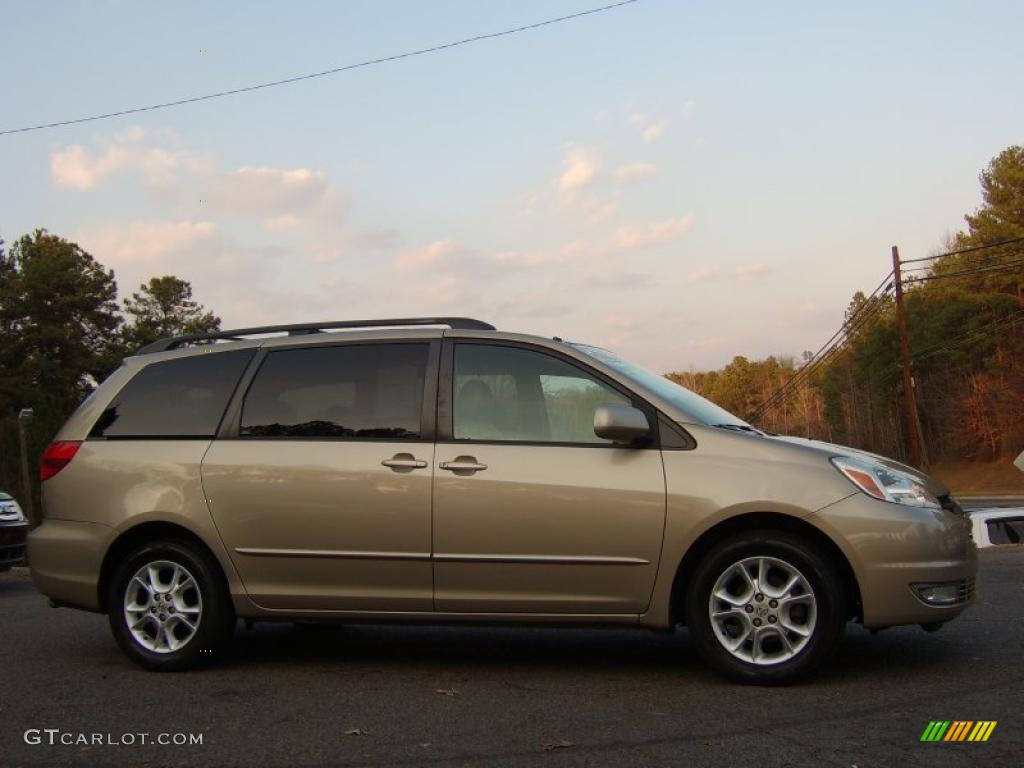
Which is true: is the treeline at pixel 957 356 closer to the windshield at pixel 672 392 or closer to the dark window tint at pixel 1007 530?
the dark window tint at pixel 1007 530

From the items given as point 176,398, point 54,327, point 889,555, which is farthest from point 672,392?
point 54,327

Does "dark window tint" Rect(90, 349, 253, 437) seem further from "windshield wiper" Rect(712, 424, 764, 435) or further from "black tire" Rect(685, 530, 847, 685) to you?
"black tire" Rect(685, 530, 847, 685)

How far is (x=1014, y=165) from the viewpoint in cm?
6631

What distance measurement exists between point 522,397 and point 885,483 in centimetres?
187

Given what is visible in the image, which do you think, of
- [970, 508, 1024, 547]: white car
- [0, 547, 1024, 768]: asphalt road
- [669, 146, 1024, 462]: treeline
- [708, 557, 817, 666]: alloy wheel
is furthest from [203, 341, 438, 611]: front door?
[669, 146, 1024, 462]: treeline

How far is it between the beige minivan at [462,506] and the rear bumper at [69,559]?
13 millimetres

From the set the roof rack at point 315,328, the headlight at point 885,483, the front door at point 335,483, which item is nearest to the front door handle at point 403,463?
the front door at point 335,483

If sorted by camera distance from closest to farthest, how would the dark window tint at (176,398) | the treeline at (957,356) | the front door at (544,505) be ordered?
the front door at (544,505), the dark window tint at (176,398), the treeline at (957,356)

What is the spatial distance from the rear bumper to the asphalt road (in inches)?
16.4

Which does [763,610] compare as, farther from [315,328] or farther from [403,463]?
[315,328]

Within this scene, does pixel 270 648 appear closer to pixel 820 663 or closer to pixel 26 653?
pixel 26 653

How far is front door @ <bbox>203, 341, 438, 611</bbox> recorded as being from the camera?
5.59 metres

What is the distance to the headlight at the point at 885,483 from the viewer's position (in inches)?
205

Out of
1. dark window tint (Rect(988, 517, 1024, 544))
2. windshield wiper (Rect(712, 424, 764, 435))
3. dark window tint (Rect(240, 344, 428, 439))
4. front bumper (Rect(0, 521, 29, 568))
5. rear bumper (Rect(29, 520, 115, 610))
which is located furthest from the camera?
dark window tint (Rect(988, 517, 1024, 544))
